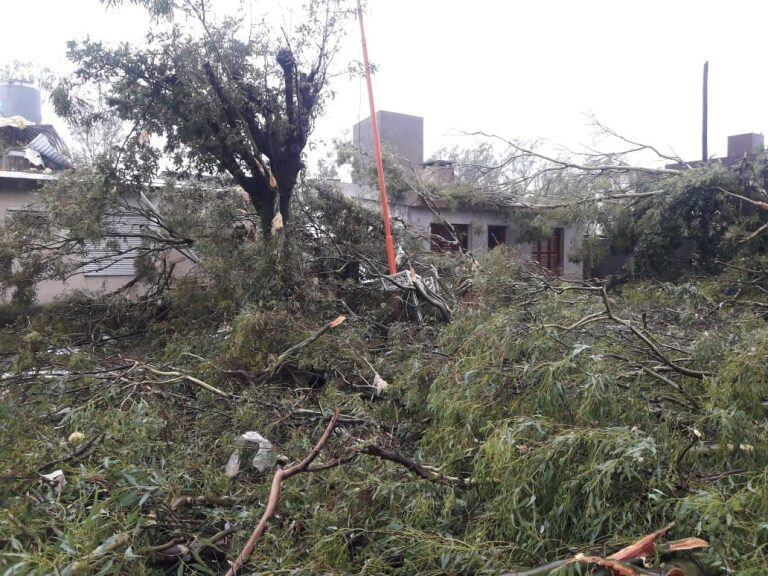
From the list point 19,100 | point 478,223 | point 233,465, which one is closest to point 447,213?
point 478,223

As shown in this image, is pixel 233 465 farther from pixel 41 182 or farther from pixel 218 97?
pixel 41 182

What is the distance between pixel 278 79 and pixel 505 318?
464 centimetres

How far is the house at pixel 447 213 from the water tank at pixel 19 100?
6.92 metres

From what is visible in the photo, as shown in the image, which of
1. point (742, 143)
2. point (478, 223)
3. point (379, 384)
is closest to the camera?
point (379, 384)

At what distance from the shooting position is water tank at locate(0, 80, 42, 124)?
41.3 ft

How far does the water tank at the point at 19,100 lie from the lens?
12.6 meters

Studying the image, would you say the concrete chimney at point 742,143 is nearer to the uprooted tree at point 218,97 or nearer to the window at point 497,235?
the window at point 497,235

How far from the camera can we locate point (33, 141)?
11172 mm

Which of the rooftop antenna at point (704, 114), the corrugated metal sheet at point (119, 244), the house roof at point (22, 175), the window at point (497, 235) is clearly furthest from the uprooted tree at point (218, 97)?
the rooftop antenna at point (704, 114)

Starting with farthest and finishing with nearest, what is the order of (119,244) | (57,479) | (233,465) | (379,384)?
(119,244) < (379,384) < (233,465) < (57,479)

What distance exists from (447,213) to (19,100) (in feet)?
30.8

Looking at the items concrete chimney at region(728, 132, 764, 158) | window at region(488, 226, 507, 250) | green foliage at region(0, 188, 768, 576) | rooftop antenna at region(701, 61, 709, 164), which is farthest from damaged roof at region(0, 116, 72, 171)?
concrete chimney at region(728, 132, 764, 158)

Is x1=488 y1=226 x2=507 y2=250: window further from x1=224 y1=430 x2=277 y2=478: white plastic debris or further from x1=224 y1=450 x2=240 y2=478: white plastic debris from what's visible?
x1=224 y1=450 x2=240 y2=478: white plastic debris

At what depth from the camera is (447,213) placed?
12.6m
